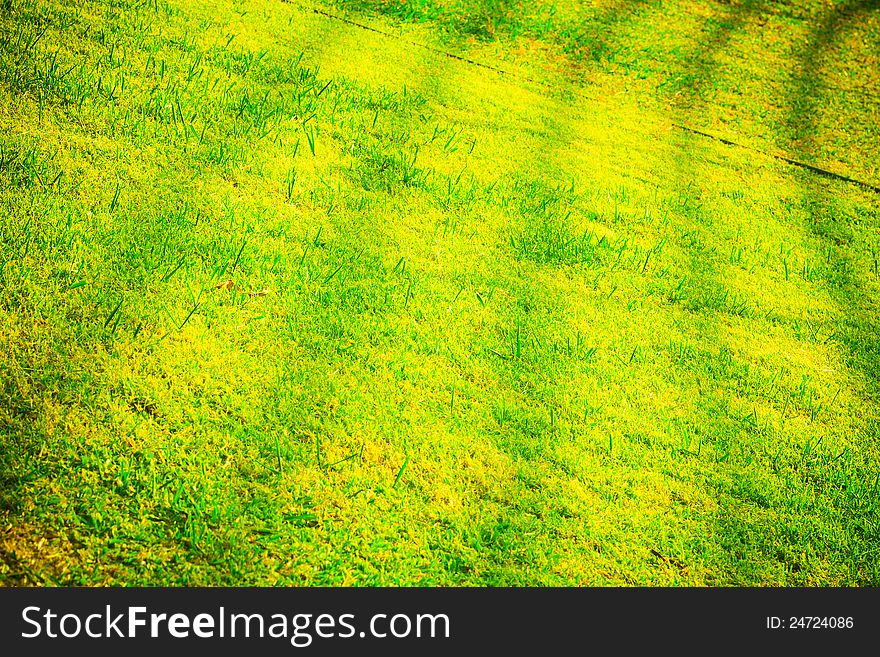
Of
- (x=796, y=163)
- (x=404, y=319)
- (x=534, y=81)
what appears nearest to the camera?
(x=404, y=319)

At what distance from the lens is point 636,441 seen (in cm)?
234

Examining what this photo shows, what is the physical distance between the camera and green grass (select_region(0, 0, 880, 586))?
1950 mm

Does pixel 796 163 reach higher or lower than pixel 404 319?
higher

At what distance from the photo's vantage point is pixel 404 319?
2574 millimetres

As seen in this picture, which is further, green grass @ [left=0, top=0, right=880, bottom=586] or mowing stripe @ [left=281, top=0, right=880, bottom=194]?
mowing stripe @ [left=281, top=0, right=880, bottom=194]

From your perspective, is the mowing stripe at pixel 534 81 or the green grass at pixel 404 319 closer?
the green grass at pixel 404 319

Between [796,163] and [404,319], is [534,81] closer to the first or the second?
[796,163]

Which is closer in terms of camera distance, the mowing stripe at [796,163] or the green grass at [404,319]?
the green grass at [404,319]

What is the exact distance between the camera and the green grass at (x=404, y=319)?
6.40 feet

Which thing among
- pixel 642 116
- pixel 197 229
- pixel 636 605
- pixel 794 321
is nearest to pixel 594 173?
pixel 642 116

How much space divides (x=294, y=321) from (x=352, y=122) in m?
1.34

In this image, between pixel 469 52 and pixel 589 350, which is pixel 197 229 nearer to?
pixel 589 350

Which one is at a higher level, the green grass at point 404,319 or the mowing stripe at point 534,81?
the mowing stripe at point 534,81

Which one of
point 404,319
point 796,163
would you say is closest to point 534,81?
point 796,163
